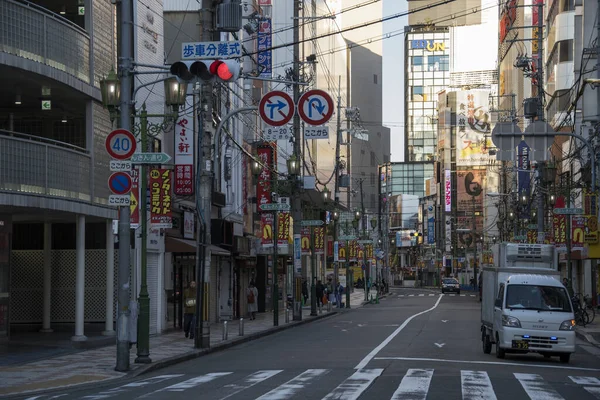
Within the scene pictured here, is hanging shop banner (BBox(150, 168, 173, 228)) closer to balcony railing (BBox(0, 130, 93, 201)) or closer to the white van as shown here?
balcony railing (BBox(0, 130, 93, 201))

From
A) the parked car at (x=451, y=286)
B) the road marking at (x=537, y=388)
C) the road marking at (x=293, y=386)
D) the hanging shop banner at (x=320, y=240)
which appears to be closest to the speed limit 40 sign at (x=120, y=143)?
the road marking at (x=293, y=386)

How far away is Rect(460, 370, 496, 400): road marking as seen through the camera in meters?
16.2

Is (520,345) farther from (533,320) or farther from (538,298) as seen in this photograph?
(538,298)

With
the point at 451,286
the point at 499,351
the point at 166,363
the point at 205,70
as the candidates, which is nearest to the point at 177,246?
the point at 166,363

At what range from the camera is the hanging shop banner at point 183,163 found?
36875mm

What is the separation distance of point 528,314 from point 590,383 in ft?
15.4

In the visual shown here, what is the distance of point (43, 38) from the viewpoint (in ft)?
86.2

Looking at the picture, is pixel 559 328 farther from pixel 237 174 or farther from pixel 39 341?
pixel 237 174

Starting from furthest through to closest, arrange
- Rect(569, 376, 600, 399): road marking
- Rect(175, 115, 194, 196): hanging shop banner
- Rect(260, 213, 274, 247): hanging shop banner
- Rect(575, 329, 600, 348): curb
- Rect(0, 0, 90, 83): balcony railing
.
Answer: Rect(260, 213, 274, 247): hanging shop banner → Rect(175, 115, 194, 196): hanging shop banner → Rect(575, 329, 600, 348): curb → Rect(0, 0, 90, 83): balcony railing → Rect(569, 376, 600, 399): road marking

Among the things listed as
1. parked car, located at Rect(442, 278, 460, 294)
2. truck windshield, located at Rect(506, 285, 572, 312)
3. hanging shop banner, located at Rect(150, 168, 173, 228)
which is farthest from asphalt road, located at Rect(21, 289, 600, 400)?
parked car, located at Rect(442, 278, 460, 294)

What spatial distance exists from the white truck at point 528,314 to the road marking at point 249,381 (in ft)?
21.0

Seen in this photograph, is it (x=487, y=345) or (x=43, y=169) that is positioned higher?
(x=43, y=169)

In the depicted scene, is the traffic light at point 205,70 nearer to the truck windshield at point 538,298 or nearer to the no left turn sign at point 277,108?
the no left turn sign at point 277,108

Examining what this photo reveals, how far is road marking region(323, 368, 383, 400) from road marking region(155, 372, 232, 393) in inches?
110
